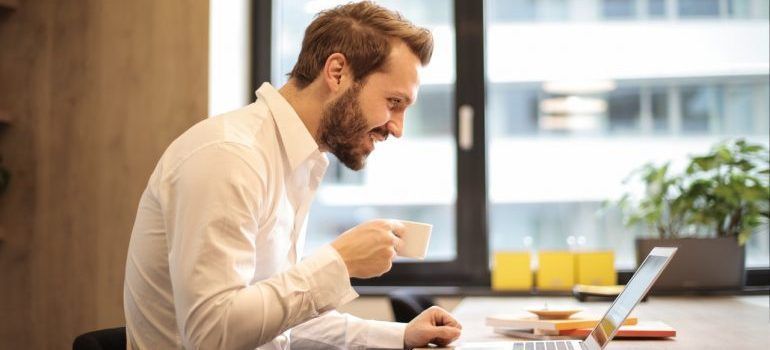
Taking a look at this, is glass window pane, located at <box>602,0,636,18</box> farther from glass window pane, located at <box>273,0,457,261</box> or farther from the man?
the man

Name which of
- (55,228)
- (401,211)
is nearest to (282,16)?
(401,211)

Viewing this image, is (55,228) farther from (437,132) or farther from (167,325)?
(167,325)

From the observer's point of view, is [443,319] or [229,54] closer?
[443,319]

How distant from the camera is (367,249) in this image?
1441 millimetres

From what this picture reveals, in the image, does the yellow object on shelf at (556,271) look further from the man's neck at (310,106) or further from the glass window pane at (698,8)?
the man's neck at (310,106)

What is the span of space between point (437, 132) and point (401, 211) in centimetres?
37

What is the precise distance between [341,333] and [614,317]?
67 cm

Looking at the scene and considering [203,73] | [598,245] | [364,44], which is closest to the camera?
[364,44]

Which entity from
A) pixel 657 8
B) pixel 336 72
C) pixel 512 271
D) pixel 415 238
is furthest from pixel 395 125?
pixel 657 8

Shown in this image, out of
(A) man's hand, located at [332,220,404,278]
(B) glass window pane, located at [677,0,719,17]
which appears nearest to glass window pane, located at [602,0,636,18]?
(B) glass window pane, located at [677,0,719,17]

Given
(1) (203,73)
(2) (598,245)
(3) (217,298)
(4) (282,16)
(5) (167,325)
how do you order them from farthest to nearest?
(4) (282,16) < (2) (598,245) < (1) (203,73) < (5) (167,325) < (3) (217,298)

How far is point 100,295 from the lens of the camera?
3227mm

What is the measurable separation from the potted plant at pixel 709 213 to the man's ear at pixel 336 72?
1703 millimetres

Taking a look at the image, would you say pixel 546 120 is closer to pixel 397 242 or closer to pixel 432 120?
pixel 432 120
